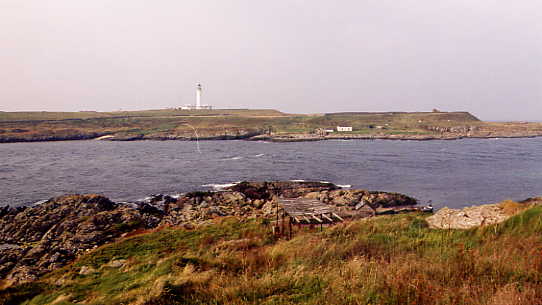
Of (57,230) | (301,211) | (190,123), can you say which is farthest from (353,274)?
(190,123)

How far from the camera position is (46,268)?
1559cm

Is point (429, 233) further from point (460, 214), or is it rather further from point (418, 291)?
point (418, 291)

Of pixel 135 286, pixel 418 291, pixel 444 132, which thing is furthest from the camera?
pixel 444 132

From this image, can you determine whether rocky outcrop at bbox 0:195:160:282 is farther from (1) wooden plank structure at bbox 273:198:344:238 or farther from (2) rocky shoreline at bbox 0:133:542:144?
(2) rocky shoreline at bbox 0:133:542:144

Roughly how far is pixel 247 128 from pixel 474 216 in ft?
397

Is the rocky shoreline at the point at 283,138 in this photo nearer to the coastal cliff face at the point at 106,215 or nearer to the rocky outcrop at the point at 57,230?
the coastal cliff face at the point at 106,215

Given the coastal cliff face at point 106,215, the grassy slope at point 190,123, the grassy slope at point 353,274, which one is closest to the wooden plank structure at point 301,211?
the grassy slope at point 353,274

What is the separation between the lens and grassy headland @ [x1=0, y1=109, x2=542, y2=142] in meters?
118

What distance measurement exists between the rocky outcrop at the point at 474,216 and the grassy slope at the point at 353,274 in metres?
→ 1.01

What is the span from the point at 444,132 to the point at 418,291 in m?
140

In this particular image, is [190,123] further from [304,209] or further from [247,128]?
[304,209]

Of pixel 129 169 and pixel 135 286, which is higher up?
pixel 135 286

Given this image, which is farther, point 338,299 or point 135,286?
point 135,286

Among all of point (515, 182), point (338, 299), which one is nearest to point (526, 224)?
point (338, 299)
